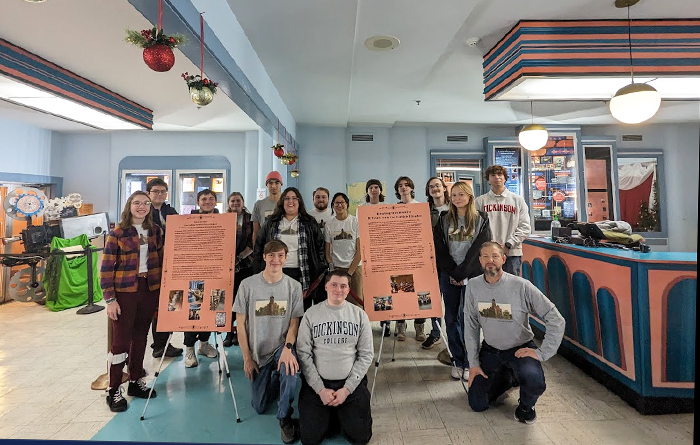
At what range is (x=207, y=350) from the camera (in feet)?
10.9

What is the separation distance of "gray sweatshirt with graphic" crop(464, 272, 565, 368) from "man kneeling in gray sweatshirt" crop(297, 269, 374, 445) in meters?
0.81

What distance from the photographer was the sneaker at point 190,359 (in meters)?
3.06

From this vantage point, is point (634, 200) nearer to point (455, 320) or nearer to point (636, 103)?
point (636, 103)

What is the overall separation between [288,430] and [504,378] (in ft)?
4.94

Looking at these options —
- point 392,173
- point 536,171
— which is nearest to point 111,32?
point 392,173

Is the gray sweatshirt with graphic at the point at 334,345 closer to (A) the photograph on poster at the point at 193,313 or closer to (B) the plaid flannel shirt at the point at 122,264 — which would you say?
(A) the photograph on poster at the point at 193,313

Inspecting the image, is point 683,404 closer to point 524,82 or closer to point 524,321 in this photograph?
point 524,321

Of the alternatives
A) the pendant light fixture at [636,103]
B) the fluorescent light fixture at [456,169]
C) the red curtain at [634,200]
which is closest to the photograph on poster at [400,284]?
the red curtain at [634,200]

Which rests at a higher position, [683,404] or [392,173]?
[392,173]

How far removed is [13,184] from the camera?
4.05m

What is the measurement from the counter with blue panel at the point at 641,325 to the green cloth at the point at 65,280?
6.06 meters

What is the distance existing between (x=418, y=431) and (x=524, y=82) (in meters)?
3.38

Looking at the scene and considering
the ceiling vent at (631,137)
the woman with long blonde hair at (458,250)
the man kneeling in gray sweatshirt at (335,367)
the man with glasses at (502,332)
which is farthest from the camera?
the ceiling vent at (631,137)

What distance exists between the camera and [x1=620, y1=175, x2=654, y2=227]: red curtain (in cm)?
292
